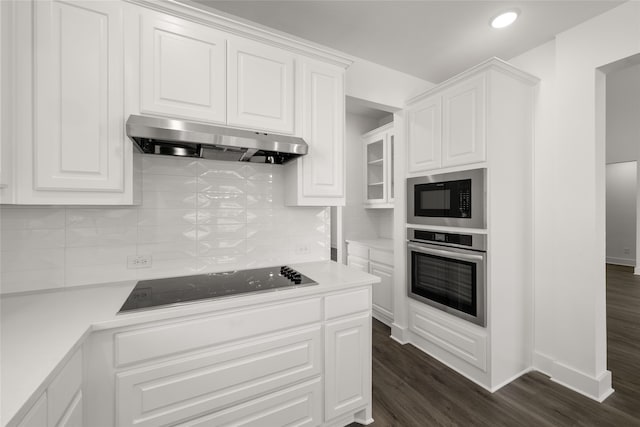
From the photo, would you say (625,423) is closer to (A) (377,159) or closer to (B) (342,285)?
(B) (342,285)

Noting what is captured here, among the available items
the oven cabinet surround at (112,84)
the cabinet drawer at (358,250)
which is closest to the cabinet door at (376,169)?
the cabinet drawer at (358,250)

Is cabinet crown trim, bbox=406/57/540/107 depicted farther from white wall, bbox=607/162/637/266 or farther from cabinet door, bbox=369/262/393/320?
white wall, bbox=607/162/637/266

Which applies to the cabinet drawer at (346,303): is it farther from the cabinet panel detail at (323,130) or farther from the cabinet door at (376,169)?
the cabinet door at (376,169)

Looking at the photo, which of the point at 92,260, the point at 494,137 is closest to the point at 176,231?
the point at 92,260

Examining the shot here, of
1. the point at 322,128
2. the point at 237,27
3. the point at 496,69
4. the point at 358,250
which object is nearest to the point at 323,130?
the point at 322,128

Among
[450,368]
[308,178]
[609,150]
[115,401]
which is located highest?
[609,150]

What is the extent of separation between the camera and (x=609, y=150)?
18.4 ft

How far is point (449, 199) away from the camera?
2258 mm

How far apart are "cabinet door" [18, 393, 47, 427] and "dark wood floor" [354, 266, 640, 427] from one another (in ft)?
5.59

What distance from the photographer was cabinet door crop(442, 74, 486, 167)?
2045 millimetres

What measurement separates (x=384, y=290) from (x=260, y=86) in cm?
253

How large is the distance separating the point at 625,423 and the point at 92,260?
135 inches

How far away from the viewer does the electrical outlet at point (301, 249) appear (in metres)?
2.16

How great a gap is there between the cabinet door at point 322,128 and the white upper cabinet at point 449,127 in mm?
975
